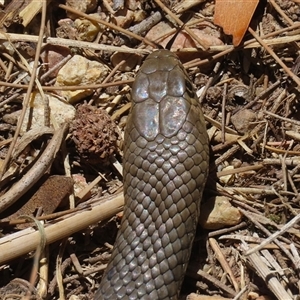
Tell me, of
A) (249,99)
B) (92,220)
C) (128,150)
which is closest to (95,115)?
(128,150)

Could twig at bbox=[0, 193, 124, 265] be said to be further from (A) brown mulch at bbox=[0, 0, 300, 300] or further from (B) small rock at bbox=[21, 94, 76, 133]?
(B) small rock at bbox=[21, 94, 76, 133]

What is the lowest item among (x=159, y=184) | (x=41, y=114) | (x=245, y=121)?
(x=159, y=184)

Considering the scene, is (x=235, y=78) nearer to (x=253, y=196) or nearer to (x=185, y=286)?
(x=253, y=196)

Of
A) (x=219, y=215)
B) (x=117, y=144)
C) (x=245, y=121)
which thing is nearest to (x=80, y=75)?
(x=117, y=144)

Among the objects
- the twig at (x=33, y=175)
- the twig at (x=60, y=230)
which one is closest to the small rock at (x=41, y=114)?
the twig at (x=33, y=175)

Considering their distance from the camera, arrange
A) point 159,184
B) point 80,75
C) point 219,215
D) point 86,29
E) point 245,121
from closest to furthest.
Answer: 1. point 159,184
2. point 219,215
3. point 245,121
4. point 80,75
5. point 86,29

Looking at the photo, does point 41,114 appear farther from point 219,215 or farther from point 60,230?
point 219,215

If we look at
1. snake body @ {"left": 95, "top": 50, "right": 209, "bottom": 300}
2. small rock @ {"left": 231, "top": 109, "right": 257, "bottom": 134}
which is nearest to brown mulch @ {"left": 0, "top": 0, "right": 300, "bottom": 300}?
small rock @ {"left": 231, "top": 109, "right": 257, "bottom": 134}

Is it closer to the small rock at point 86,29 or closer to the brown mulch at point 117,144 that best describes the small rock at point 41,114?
the brown mulch at point 117,144
